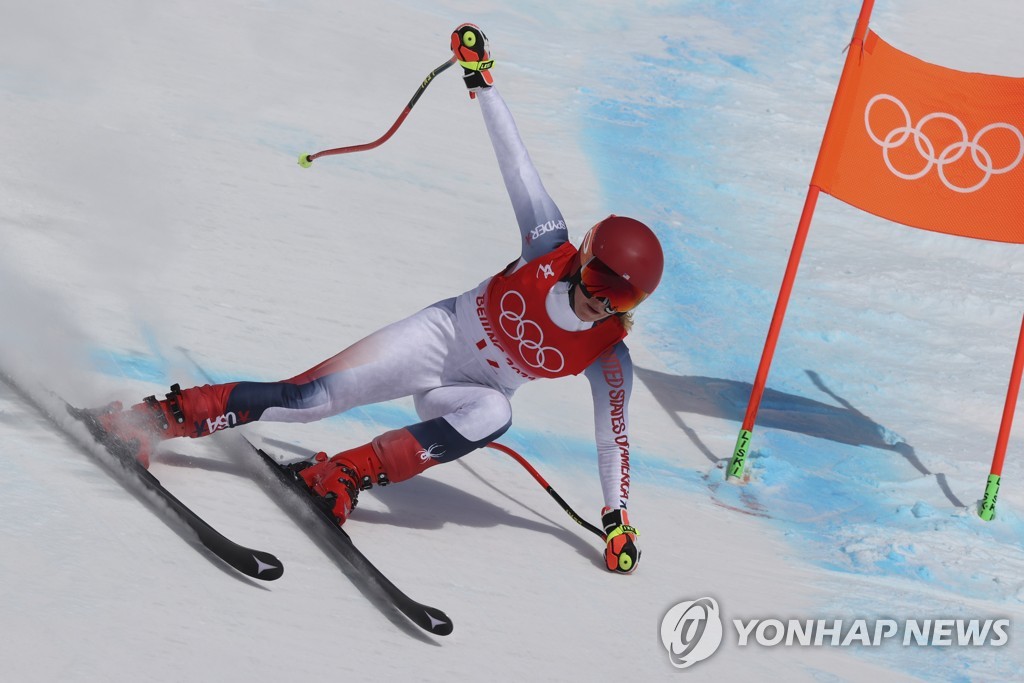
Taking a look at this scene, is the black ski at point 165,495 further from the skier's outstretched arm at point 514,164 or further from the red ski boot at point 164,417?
the skier's outstretched arm at point 514,164

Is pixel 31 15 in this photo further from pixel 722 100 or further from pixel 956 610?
pixel 956 610

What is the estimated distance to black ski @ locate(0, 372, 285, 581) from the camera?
2764mm

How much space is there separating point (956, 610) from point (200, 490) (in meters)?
2.73

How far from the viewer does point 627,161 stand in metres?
9.30

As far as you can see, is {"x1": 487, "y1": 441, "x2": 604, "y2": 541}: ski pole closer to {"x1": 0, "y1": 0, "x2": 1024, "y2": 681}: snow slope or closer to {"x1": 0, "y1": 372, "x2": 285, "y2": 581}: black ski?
{"x1": 0, "y1": 0, "x2": 1024, "y2": 681}: snow slope

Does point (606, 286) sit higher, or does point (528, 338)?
point (606, 286)

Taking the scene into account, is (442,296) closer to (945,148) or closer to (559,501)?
(559,501)

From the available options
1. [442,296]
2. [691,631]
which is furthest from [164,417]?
[442,296]

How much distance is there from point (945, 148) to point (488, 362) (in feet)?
8.71

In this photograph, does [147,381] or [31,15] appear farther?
[31,15]

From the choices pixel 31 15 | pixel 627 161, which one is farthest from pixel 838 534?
pixel 31 15

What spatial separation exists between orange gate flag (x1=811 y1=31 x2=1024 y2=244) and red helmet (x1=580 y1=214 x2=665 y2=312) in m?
2.02

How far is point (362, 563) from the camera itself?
3.04 meters

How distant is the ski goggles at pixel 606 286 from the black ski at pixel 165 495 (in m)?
1.15
